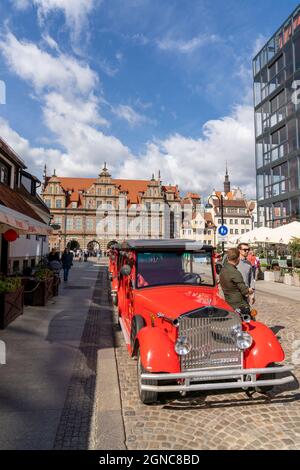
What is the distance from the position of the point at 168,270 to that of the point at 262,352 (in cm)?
204

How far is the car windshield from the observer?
516 cm

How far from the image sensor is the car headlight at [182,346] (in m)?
3.58

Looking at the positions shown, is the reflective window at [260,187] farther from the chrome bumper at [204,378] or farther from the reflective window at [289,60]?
the chrome bumper at [204,378]

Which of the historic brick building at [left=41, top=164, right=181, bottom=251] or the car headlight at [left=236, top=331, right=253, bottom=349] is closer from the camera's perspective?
the car headlight at [left=236, top=331, right=253, bottom=349]

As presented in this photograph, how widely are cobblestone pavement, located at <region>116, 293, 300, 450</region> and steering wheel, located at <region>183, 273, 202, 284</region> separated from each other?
5.92ft

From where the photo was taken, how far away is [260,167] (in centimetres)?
2959

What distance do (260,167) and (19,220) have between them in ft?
88.7

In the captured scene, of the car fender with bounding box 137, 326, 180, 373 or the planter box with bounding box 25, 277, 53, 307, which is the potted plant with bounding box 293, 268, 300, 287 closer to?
the planter box with bounding box 25, 277, 53, 307

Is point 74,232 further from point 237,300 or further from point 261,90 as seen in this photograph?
point 237,300

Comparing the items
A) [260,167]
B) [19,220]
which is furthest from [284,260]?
[19,220]

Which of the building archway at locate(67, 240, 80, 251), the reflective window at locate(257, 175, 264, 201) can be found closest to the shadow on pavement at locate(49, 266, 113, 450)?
the reflective window at locate(257, 175, 264, 201)
